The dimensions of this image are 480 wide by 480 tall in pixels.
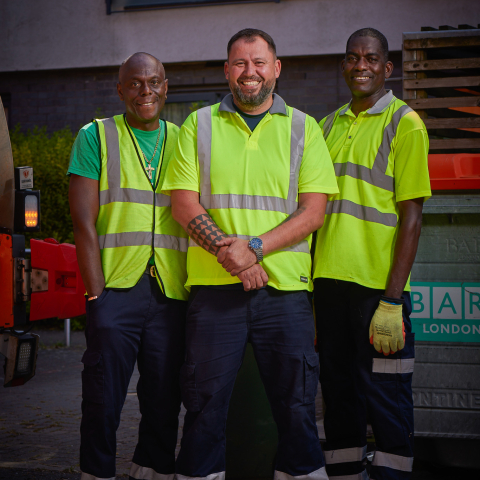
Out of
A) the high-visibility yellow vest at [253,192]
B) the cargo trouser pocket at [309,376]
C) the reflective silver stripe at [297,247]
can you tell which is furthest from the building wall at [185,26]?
the cargo trouser pocket at [309,376]

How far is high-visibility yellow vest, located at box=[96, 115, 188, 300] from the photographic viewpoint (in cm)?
294

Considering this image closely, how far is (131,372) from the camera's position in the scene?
296 cm

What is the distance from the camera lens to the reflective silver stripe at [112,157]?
117 inches

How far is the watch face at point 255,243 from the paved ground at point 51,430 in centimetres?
182

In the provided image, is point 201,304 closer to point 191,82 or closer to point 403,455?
point 403,455

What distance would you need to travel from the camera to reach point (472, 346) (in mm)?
3254

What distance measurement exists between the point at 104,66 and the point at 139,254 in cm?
842

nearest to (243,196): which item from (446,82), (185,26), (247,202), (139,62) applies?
(247,202)

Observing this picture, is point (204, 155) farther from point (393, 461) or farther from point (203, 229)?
point (393, 461)

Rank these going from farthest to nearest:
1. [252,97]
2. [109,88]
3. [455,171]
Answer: [109,88] → [455,171] → [252,97]

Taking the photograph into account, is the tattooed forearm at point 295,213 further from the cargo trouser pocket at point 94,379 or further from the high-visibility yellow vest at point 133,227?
the cargo trouser pocket at point 94,379

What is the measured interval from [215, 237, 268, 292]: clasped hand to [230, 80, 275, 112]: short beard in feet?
2.05

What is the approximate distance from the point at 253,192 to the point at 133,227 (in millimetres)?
600

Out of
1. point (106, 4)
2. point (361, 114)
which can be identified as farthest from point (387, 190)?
point (106, 4)
